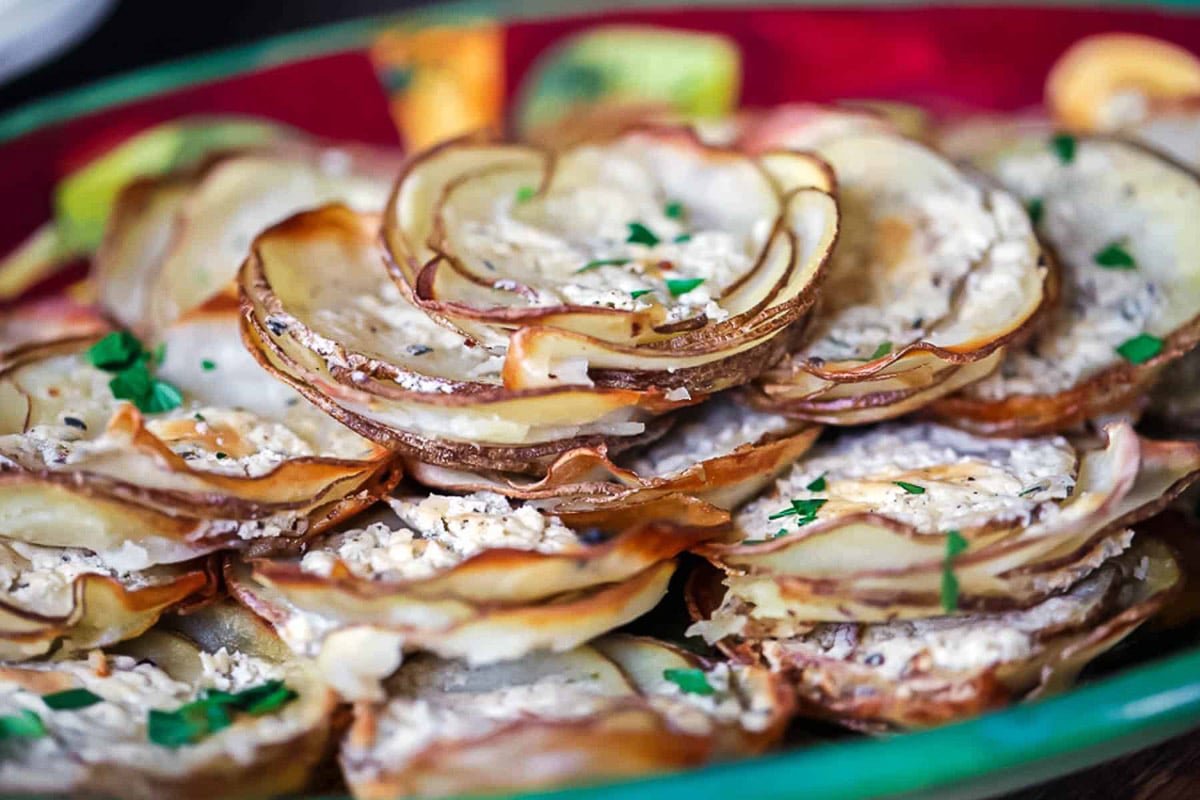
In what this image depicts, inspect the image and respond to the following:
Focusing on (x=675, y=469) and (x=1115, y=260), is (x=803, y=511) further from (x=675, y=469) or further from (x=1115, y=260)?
(x=1115, y=260)

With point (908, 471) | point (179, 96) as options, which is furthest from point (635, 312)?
point (179, 96)

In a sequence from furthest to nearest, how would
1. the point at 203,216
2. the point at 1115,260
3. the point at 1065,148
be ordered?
the point at 203,216
the point at 1065,148
the point at 1115,260

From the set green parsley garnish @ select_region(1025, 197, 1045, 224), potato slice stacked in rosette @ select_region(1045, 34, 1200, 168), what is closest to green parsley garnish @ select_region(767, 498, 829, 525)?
green parsley garnish @ select_region(1025, 197, 1045, 224)

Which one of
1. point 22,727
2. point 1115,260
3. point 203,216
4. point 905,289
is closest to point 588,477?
point 905,289

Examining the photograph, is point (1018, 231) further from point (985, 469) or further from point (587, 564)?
point (587, 564)

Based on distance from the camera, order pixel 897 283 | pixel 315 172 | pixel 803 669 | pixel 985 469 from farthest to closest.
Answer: pixel 315 172
pixel 897 283
pixel 985 469
pixel 803 669

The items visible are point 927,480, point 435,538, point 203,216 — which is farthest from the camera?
point 203,216
